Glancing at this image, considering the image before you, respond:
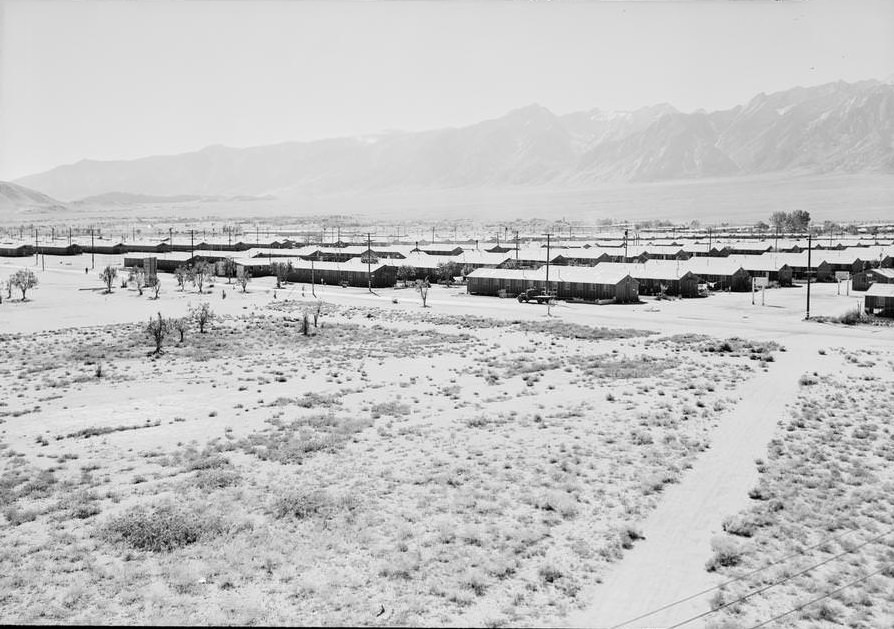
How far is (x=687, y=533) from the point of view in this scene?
56.0 feet

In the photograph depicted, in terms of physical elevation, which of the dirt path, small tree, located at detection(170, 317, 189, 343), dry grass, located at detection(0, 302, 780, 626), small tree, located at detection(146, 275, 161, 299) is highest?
small tree, located at detection(146, 275, 161, 299)

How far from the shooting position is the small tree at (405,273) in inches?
3310

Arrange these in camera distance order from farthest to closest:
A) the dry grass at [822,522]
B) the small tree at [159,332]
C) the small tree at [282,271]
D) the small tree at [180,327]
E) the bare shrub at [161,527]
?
the small tree at [282,271] < the small tree at [180,327] < the small tree at [159,332] < the bare shrub at [161,527] < the dry grass at [822,522]

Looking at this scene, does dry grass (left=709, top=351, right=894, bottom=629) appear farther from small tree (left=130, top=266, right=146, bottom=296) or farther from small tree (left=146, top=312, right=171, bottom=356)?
small tree (left=130, top=266, right=146, bottom=296)

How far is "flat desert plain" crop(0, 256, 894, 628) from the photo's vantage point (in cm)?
1388

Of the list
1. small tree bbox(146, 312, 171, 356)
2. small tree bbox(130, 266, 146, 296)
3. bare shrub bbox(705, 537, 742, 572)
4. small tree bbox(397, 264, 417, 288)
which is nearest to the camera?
bare shrub bbox(705, 537, 742, 572)

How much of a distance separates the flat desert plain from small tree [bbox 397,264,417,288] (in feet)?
134

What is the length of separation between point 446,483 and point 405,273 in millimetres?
64965

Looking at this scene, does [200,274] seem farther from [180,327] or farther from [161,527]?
[161,527]

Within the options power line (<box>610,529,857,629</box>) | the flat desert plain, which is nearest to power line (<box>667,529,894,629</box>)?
the flat desert plain

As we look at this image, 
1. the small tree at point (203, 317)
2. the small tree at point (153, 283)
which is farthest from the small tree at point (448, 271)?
the small tree at point (203, 317)

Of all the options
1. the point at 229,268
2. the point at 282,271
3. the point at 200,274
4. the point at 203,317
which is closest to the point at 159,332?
the point at 203,317

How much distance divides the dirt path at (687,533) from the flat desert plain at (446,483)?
76mm

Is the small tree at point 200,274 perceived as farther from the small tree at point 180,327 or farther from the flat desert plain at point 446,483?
the flat desert plain at point 446,483
